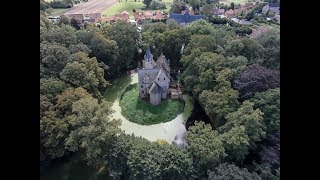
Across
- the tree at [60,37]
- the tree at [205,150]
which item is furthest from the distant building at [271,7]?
the tree at [205,150]

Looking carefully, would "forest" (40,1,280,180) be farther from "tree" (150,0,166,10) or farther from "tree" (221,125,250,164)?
"tree" (150,0,166,10)

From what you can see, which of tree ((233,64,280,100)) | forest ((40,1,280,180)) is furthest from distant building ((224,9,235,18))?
tree ((233,64,280,100))

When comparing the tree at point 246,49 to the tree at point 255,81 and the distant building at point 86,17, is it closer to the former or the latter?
the tree at point 255,81

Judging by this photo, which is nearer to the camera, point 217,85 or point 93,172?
point 93,172
